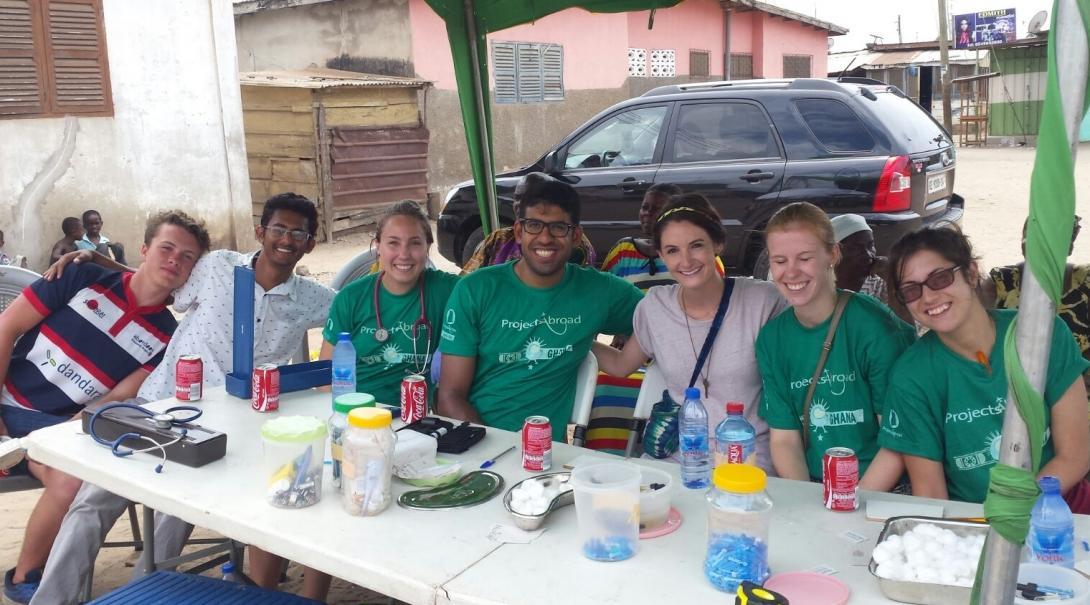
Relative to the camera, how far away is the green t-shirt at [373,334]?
146 inches

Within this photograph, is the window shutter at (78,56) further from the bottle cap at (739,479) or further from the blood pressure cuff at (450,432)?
the bottle cap at (739,479)

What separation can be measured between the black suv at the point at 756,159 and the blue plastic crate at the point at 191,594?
19.6ft

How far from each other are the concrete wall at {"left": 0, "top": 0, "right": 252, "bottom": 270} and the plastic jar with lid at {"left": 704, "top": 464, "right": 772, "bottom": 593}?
9510 millimetres

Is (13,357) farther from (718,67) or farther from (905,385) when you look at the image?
(718,67)

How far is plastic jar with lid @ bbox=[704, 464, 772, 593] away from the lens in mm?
1998

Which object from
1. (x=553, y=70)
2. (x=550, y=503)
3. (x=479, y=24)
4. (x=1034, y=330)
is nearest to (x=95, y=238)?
(x=479, y=24)

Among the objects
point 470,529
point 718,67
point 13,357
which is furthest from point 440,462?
point 718,67

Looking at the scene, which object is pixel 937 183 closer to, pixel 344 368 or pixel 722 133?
pixel 722 133

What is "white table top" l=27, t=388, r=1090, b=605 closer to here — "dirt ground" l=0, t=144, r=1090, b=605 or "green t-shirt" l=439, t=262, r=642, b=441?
"green t-shirt" l=439, t=262, r=642, b=441

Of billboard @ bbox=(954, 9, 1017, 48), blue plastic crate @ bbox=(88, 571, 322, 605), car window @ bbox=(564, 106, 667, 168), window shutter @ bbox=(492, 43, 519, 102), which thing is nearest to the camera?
blue plastic crate @ bbox=(88, 571, 322, 605)

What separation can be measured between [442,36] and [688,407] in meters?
13.7

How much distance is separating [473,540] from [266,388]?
4.25 feet

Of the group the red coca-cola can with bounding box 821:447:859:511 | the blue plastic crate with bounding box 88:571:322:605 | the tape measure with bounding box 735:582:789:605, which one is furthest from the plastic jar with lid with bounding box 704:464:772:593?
the blue plastic crate with bounding box 88:571:322:605

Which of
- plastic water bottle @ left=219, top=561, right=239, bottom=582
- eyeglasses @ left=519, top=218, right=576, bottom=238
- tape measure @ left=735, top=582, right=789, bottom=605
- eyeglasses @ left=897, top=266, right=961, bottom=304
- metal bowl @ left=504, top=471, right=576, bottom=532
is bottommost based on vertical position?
plastic water bottle @ left=219, top=561, right=239, bottom=582
